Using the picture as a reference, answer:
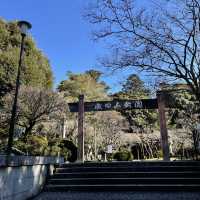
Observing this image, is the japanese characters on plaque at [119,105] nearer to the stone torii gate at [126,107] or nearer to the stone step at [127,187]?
the stone torii gate at [126,107]

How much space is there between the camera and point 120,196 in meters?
5.66

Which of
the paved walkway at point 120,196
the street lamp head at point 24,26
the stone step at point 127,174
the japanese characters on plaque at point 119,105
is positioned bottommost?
the paved walkway at point 120,196

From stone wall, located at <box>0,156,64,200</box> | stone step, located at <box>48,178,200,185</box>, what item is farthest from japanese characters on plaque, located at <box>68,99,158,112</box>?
stone step, located at <box>48,178,200,185</box>

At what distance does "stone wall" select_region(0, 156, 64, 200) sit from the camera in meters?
4.50

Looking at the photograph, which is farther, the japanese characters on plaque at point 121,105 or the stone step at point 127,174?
the japanese characters on plaque at point 121,105

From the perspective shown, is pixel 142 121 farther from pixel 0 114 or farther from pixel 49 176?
pixel 49 176

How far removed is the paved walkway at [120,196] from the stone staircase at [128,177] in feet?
0.84

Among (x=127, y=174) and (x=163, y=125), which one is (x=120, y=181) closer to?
(x=127, y=174)

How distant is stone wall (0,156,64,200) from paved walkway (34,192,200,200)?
414 mm

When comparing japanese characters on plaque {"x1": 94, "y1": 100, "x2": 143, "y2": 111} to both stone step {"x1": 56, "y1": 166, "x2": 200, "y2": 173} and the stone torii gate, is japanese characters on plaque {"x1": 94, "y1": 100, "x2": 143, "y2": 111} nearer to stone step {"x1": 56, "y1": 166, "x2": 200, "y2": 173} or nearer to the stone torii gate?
the stone torii gate

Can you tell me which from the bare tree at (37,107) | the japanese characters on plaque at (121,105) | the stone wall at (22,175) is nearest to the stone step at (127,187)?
the stone wall at (22,175)

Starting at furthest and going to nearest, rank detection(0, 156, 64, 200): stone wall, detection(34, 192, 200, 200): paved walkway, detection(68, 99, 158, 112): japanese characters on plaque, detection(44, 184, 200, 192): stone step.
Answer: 1. detection(68, 99, 158, 112): japanese characters on plaque
2. detection(44, 184, 200, 192): stone step
3. detection(34, 192, 200, 200): paved walkway
4. detection(0, 156, 64, 200): stone wall

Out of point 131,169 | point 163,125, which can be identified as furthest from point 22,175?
point 163,125

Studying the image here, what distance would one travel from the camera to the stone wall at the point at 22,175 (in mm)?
4496
